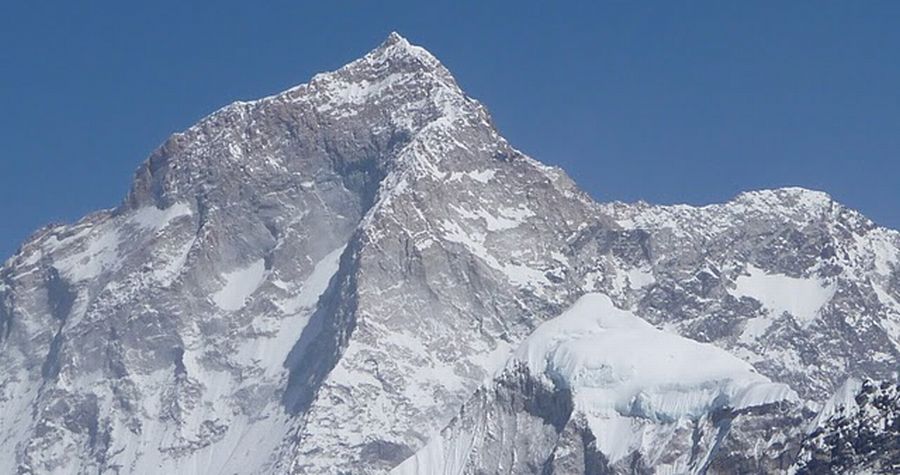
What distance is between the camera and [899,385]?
143 metres

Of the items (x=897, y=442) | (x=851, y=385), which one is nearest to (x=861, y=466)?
(x=897, y=442)

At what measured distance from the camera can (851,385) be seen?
18462 cm

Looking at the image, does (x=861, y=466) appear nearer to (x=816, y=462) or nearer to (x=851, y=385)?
(x=816, y=462)

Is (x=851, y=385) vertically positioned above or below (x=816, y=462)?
above

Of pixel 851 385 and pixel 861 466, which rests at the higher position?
pixel 851 385

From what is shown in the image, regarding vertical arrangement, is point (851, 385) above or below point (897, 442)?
above

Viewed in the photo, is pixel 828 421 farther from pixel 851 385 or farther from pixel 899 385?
pixel 851 385

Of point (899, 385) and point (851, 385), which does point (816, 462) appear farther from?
point (851, 385)

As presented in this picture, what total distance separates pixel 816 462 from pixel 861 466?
106 inches

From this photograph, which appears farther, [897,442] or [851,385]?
[851,385]

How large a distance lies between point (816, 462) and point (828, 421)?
10.2 feet

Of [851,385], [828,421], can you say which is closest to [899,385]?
[828,421]

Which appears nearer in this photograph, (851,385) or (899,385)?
(899,385)

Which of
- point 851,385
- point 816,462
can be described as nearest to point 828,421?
point 816,462
